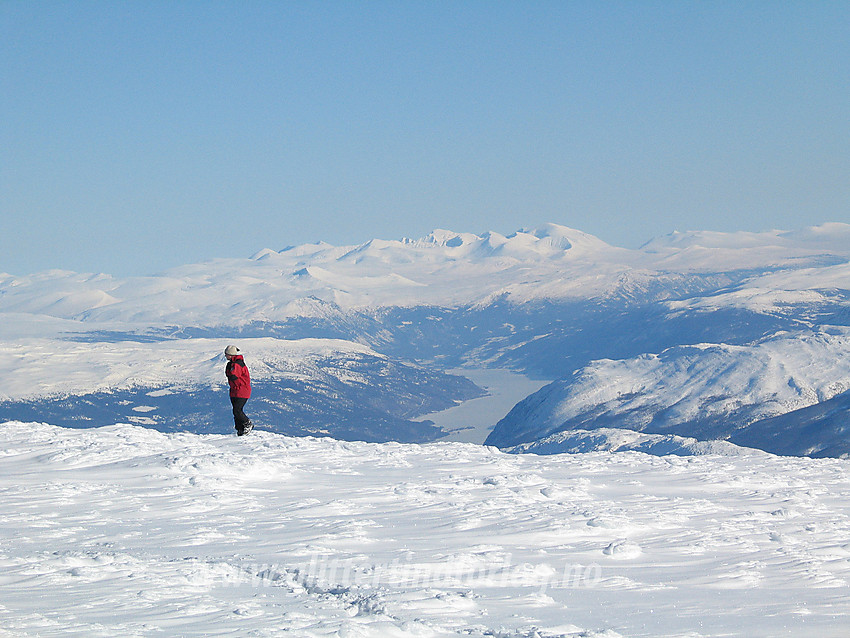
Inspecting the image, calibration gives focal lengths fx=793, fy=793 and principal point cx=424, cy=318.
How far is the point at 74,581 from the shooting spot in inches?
612

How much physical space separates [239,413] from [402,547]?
14701mm

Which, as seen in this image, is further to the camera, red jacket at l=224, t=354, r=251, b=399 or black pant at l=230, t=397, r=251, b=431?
black pant at l=230, t=397, r=251, b=431

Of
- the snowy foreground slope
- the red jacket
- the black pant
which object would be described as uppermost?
the red jacket

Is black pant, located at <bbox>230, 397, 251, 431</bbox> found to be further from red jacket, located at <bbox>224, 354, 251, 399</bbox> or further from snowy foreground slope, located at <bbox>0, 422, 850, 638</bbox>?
snowy foreground slope, located at <bbox>0, 422, 850, 638</bbox>

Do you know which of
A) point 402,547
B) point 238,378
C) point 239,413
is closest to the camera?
point 402,547

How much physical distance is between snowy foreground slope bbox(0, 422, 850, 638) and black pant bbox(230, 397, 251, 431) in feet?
5.20

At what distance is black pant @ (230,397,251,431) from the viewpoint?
2972cm

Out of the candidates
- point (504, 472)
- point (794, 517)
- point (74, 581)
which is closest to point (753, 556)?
point (794, 517)

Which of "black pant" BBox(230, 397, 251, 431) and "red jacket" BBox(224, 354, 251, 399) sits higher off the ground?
"red jacket" BBox(224, 354, 251, 399)

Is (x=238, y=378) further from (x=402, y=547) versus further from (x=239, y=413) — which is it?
(x=402, y=547)

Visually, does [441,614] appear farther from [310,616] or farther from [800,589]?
[800,589]

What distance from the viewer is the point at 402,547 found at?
18531mm

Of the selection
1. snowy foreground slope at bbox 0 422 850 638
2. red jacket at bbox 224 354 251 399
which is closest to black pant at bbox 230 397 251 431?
red jacket at bbox 224 354 251 399

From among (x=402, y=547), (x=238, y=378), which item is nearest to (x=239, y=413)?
(x=238, y=378)
